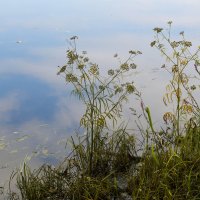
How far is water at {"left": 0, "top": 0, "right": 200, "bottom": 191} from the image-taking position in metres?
5.13

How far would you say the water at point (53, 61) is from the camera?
513 centimetres

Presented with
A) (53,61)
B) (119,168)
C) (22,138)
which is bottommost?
(119,168)

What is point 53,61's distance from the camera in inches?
341

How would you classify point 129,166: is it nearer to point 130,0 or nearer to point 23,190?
point 23,190

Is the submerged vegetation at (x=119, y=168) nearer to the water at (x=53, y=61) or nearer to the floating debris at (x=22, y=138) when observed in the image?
the water at (x=53, y=61)

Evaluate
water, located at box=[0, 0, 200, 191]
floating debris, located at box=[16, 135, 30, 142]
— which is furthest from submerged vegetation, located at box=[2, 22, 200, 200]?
floating debris, located at box=[16, 135, 30, 142]

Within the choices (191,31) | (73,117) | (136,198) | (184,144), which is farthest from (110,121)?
(191,31)

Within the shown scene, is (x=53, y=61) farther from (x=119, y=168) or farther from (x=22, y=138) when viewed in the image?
(x=119, y=168)

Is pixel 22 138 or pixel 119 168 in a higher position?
pixel 22 138

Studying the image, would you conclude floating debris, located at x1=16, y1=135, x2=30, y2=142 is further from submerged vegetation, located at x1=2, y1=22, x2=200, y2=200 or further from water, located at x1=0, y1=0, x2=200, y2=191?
submerged vegetation, located at x1=2, y1=22, x2=200, y2=200

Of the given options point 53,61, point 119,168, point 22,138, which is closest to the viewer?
point 119,168

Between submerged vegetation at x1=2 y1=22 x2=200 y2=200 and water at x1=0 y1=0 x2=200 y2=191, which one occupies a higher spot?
water at x1=0 y1=0 x2=200 y2=191

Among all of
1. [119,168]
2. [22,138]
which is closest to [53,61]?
[22,138]

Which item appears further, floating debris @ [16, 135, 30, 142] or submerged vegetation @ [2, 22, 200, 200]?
floating debris @ [16, 135, 30, 142]
